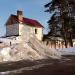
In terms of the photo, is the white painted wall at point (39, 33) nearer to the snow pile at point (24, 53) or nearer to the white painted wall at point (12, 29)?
the white painted wall at point (12, 29)

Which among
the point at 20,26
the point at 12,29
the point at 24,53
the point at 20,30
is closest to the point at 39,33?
the point at 20,26

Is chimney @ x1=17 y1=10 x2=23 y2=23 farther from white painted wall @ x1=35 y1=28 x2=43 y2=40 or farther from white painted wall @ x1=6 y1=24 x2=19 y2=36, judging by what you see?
white painted wall @ x1=35 y1=28 x2=43 y2=40

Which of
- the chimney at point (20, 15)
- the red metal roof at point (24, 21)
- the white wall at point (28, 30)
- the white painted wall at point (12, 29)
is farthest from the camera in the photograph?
the red metal roof at point (24, 21)

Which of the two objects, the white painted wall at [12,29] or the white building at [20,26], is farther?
the white building at [20,26]

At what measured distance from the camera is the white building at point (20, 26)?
7476 centimetres

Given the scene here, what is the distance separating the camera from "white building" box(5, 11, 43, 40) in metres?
74.8

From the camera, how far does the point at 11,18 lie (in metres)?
78.9

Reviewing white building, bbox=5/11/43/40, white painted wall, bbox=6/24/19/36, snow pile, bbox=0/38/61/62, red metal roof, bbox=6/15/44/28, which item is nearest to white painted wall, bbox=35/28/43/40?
white building, bbox=5/11/43/40

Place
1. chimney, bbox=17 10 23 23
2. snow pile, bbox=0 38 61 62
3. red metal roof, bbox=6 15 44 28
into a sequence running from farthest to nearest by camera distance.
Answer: red metal roof, bbox=6 15 44 28 → chimney, bbox=17 10 23 23 → snow pile, bbox=0 38 61 62

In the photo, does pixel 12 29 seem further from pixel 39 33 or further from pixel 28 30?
pixel 39 33

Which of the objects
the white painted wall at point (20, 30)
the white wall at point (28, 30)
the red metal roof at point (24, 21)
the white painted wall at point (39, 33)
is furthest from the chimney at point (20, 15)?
the white painted wall at point (39, 33)

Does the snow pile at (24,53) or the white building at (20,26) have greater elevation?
the white building at (20,26)

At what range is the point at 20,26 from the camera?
75500 millimetres

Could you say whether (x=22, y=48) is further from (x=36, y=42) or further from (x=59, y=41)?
(x=59, y=41)
